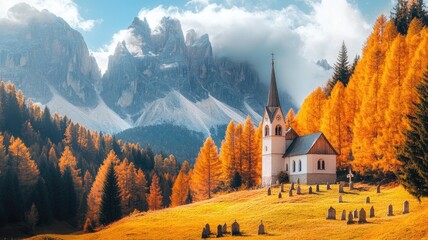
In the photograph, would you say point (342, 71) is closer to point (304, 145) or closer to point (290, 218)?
point (304, 145)

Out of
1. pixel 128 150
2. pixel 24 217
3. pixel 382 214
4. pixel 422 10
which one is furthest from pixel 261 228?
pixel 128 150

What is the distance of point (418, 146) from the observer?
3922 cm

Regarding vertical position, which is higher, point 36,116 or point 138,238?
point 36,116

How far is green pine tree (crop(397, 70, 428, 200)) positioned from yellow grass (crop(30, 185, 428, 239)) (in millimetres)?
1719

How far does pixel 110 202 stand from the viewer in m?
85.9

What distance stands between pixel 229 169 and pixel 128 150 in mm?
69269

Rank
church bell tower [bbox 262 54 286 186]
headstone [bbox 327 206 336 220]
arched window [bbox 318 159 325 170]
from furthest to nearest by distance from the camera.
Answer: church bell tower [bbox 262 54 286 186], arched window [bbox 318 159 325 170], headstone [bbox 327 206 336 220]

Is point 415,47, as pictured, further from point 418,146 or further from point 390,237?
point 390,237

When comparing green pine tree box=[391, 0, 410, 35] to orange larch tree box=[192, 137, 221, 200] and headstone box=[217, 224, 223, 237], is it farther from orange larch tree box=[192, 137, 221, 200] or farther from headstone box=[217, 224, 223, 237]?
headstone box=[217, 224, 223, 237]

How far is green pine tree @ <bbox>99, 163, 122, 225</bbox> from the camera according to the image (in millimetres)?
85250

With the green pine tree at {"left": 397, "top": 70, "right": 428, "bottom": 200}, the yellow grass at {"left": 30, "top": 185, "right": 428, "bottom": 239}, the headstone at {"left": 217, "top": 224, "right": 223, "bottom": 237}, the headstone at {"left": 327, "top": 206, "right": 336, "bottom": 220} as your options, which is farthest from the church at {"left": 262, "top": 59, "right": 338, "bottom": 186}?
the green pine tree at {"left": 397, "top": 70, "right": 428, "bottom": 200}

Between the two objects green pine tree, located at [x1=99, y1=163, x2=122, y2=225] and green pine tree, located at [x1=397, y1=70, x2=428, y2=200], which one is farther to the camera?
green pine tree, located at [x1=99, y1=163, x2=122, y2=225]

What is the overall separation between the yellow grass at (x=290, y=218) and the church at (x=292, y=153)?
20.9 ft

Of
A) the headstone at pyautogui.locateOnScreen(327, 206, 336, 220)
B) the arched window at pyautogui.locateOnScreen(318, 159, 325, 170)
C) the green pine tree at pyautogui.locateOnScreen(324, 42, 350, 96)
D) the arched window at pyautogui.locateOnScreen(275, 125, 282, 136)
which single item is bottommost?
the headstone at pyautogui.locateOnScreen(327, 206, 336, 220)
